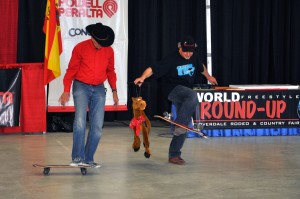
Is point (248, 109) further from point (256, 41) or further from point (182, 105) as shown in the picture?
point (182, 105)

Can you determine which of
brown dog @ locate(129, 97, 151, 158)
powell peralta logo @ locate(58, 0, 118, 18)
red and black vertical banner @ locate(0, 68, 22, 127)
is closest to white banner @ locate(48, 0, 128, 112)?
powell peralta logo @ locate(58, 0, 118, 18)

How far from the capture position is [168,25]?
11.1m

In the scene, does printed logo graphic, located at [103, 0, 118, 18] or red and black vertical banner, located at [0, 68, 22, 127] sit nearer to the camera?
red and black vertical banner, located at [0, 68, 22, 127]

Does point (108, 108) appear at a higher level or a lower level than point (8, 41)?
lower

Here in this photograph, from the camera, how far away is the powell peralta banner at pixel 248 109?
9344 mm

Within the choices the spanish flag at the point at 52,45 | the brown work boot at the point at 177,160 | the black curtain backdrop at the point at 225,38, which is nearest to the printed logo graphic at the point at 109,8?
the spanish flag at the point at 52,45

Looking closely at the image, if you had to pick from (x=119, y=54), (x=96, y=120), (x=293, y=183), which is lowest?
(x=293, y=183)

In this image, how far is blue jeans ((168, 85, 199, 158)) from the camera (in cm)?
708

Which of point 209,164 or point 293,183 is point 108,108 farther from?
point 293,183

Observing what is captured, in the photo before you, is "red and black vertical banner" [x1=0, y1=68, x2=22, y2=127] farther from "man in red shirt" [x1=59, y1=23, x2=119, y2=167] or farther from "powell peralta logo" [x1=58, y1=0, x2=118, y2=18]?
"man in red shirt" [x1=59, y1=23, x2=119, y2=167]

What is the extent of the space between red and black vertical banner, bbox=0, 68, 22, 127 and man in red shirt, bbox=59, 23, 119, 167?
3.02m

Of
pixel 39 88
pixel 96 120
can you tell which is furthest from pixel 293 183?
pixel 39 88

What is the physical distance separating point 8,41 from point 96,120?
13.2 ft

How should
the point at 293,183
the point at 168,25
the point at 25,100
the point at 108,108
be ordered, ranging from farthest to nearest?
the point at 168,25 < the point at 108,108 < the point at 25,100 < the point at 293,183
